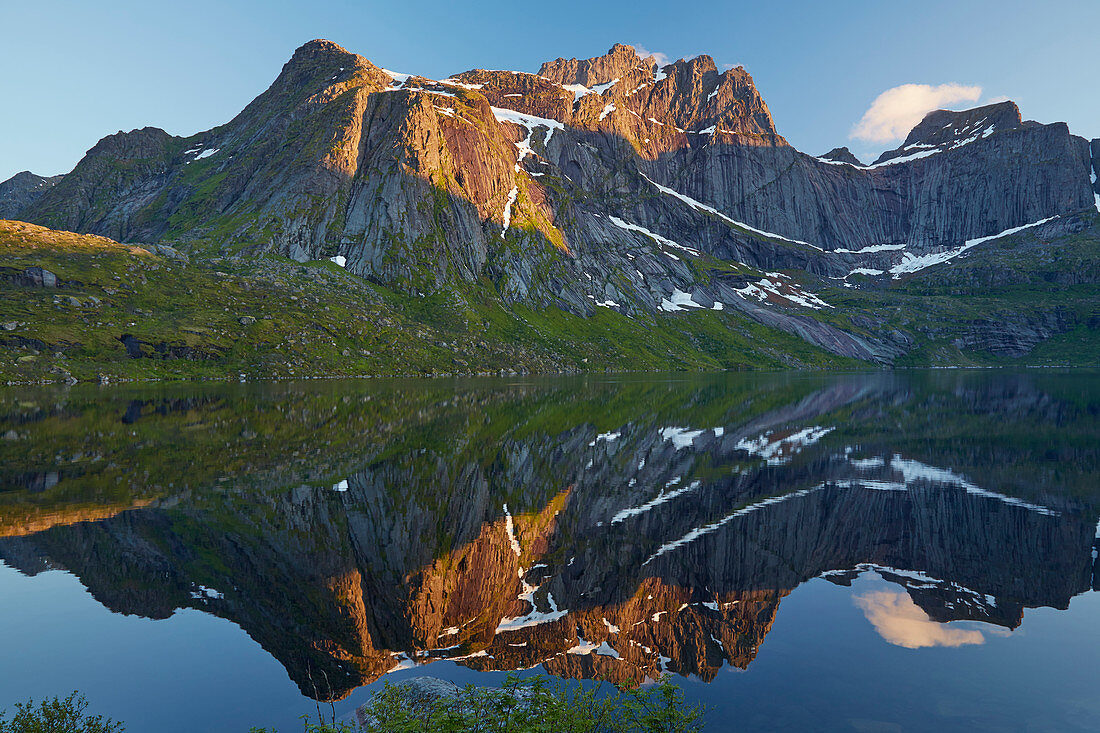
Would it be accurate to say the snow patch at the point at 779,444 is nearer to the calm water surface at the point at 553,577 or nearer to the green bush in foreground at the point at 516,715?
the calm water surface at the point at 553,577

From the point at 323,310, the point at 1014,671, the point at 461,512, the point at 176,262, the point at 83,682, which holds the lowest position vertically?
the point at 1014,671

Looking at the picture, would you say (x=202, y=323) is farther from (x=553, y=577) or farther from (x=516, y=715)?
(x=516, y=715)

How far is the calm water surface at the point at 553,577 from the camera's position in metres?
14.1

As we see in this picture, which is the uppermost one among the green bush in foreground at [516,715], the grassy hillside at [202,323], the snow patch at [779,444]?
the grassy hillside at [202,323]

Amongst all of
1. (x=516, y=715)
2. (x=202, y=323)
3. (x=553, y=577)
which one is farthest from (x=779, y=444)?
(x=202, y=323)

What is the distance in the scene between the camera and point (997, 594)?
19.4 metres

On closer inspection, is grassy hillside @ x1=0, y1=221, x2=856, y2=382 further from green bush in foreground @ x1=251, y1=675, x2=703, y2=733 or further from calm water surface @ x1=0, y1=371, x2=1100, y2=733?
green bush in foreground @ x1=251, y1=675, x2=703, y2=733

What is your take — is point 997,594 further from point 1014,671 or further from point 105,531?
point 105,531

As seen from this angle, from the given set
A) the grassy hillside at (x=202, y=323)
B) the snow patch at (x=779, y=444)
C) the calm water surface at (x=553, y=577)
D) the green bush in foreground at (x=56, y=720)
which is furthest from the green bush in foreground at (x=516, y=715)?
the grassy hillside at (x=202, y=323)

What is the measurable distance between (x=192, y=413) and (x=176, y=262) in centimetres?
12417

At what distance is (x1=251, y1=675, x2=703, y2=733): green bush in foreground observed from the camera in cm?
1035

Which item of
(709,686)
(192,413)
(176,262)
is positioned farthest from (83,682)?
(176,262)

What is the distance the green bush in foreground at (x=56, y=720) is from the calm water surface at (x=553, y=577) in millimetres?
530

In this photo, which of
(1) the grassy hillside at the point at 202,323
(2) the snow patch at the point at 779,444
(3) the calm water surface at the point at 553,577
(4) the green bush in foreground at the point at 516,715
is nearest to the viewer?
(4) the green bush in foreground at the point at 516,715
